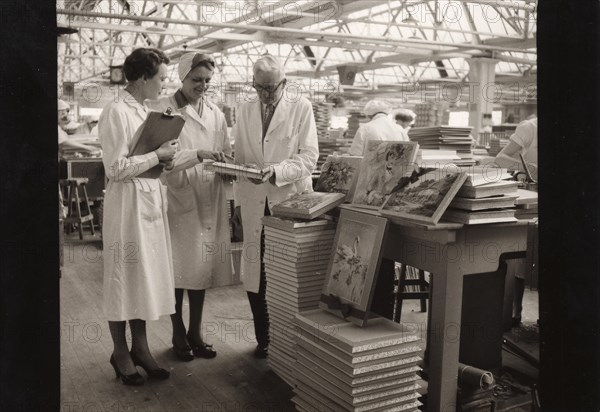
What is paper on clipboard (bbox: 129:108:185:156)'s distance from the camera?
2949 mm

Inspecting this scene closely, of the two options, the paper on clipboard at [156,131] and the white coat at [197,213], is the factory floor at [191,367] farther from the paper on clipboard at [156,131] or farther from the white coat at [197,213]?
the paper on clipboard at [156,131]

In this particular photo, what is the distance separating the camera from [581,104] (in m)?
1.55

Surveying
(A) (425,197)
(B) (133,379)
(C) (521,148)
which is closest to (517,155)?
(C) (521,148)

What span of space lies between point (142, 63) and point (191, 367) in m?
1.67

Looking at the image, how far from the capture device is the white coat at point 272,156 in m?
3.41

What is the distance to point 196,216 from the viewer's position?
3531mm

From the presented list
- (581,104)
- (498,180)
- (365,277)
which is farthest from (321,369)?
(581,104)

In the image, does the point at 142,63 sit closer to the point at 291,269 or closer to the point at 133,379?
the point at 291,269

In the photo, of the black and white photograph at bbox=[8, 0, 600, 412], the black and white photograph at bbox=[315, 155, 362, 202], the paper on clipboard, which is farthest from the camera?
the black and white photograph at bbox=[315, 155, 362, 202]

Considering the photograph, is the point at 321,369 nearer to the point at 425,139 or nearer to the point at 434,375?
the point at 434,375

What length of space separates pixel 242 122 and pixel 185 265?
2.94 feet

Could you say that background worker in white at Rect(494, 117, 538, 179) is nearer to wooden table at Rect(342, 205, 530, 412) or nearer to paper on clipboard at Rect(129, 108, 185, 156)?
Result: wooden table at Rect(342, 205, 530, 412)

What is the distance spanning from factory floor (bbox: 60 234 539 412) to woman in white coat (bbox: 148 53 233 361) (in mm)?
222

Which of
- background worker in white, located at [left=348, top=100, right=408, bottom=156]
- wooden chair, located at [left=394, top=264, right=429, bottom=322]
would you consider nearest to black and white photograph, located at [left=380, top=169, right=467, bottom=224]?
wooden chair, located at [left=394, top=264, right=429, bottom=322]
